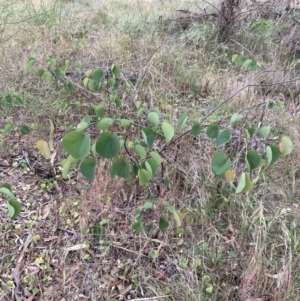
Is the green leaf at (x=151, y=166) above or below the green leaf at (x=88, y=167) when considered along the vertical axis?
below

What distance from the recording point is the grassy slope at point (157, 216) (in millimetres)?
1380

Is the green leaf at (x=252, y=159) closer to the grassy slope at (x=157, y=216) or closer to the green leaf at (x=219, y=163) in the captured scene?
the green leaf at (x=219, y=163)

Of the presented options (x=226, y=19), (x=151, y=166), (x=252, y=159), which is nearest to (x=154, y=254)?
(x=151, y=166)

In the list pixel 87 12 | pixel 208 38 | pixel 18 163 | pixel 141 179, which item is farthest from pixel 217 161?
pixel 87 12

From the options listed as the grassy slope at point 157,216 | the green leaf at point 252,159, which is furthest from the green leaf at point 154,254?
the green leaf at point 252,159

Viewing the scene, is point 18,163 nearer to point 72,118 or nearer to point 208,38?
point 72,118

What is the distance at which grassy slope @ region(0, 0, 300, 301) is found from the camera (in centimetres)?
138

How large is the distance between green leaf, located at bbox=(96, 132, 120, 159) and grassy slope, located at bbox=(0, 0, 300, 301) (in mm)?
810

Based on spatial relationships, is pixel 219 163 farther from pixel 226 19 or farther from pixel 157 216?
pixel 226 19

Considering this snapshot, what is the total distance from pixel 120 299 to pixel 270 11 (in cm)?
345

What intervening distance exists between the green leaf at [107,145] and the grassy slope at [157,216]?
810 millimetres

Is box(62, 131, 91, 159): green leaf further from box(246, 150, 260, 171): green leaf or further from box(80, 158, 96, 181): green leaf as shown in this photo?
box(246, 150, 260, 171): green leaf

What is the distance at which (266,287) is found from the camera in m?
1.36

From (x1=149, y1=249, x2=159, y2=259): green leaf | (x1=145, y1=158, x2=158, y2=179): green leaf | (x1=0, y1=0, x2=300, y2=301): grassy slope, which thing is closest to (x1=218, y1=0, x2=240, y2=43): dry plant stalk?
(x1=0, y1=0, x2=300, y2=301): grassy slope
